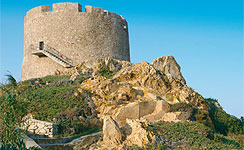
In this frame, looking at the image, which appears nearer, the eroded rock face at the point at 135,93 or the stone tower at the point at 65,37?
the eroded rock face at the point at 135,93

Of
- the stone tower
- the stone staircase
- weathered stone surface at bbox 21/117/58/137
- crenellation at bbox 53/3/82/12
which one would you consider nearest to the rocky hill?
weathered stone surface at bbox 21/117/58/137

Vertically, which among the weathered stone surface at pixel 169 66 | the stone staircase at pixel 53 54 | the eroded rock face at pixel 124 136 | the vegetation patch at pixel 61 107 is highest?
the stone staircase at pixel 53 54

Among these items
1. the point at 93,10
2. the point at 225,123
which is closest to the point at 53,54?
the point at 93,10

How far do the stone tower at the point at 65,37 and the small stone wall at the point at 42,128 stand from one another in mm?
11582

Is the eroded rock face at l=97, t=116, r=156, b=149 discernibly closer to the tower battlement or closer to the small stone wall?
the small stone wall

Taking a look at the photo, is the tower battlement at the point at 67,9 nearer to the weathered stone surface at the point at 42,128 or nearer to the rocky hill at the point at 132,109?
the rocky hill at the point at 132,109

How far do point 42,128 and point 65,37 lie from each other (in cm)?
1329

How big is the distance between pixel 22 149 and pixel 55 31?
673 inches

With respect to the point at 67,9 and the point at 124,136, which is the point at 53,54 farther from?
the point at 124,136

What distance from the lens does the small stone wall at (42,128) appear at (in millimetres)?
12516

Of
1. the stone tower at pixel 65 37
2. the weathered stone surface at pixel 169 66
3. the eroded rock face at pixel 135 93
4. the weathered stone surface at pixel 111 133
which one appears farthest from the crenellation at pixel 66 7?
the weathered stone surface at pixel 111 133

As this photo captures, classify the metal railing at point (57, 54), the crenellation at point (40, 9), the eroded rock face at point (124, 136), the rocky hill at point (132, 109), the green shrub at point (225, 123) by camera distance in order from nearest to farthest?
1. the eroded rock face at point (124, 136)
2. the rocky hill at point (132, 109)
3. the green shrub at point (225, 123)
4. the metal railing at point (57, 54)
5. the crenellation at point (40, 9)

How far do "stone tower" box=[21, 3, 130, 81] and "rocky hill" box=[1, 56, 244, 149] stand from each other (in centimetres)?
387

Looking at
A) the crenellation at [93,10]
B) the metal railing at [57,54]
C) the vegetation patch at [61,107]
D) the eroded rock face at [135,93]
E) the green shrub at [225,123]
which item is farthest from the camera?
the crenellation at [93,10]
